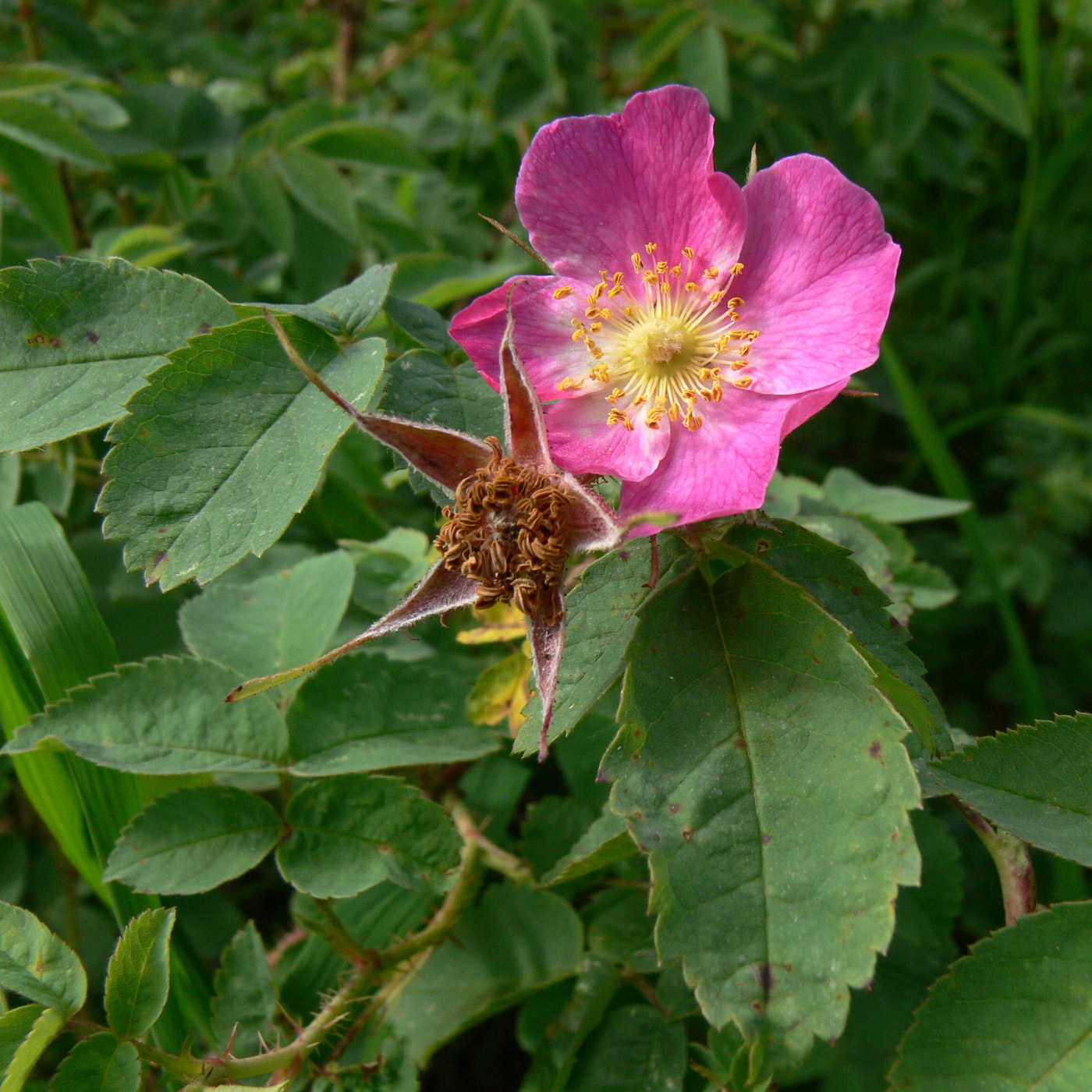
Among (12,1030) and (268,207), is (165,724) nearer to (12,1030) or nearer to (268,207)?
(12,1030)

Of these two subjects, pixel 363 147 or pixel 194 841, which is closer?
pixel 194 841

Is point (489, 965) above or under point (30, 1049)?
under

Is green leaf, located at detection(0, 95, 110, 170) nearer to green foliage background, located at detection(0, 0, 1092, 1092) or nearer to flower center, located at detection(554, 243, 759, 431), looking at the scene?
green foliage background, located at detection(0, 0, 1092, 1092)

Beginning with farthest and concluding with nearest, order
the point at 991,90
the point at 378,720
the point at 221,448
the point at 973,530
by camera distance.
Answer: the point at 991,90
the point at 973,530
the point at 378,720
the point at 221,448

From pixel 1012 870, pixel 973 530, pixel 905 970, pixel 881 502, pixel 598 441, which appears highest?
pixel 598 441

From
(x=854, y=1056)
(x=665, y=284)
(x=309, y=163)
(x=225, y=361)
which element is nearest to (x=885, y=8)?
(x=309, y=163)

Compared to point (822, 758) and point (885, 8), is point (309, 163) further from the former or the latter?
point (885, 8)

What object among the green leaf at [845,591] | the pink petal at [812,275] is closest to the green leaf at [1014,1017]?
the green leaf at [845,591]

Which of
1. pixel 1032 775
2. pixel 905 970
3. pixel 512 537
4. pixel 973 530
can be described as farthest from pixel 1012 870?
pixel 973 530
